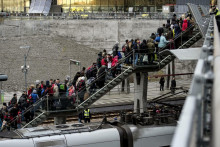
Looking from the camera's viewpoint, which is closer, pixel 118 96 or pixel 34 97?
pixel 34 97

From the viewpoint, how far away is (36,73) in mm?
48406

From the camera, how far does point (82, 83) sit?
22203 mm

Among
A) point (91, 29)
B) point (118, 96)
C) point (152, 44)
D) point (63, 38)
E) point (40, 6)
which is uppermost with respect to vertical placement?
point (40, 6)

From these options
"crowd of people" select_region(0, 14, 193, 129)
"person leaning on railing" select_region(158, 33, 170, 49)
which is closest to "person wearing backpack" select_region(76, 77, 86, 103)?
"crowd of people" select_region(0, 14, 193, 129)

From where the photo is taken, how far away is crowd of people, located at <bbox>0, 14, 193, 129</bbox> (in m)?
20.8

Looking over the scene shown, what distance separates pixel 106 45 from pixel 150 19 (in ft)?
21.4

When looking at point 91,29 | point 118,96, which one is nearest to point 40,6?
point 91,29

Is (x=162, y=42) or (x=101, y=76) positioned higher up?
(x=162, y=42)

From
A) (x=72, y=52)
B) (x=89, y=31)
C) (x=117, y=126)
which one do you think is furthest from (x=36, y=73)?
(x=117, y=126)

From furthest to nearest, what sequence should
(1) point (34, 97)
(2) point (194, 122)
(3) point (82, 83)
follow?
(3) point (82, 83) < (1) point (34, 97) < (2) point (194, 122)

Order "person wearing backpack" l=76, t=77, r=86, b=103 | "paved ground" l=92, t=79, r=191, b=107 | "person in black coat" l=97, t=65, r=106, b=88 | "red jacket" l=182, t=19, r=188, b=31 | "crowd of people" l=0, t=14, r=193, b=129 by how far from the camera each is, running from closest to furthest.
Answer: "crowd of people" l=0, t=14, r=193, b=129 → "person wearing backpack" l=76, t=77, r=86, b=103 → "person in black coat" l=97, t=65, r=106, b=88 → "red jacket" l=182, t=19, r=188, b=31 → "paved ground" l=92, t=79, r=191, b=107

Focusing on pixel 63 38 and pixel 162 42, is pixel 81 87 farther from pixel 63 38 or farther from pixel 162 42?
pixel 63 38

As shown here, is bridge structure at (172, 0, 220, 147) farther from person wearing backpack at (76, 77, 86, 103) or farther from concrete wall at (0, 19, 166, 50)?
concrete wall at (0, 19, 166, 50)

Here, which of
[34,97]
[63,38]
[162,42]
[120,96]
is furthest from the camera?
[63,38]
